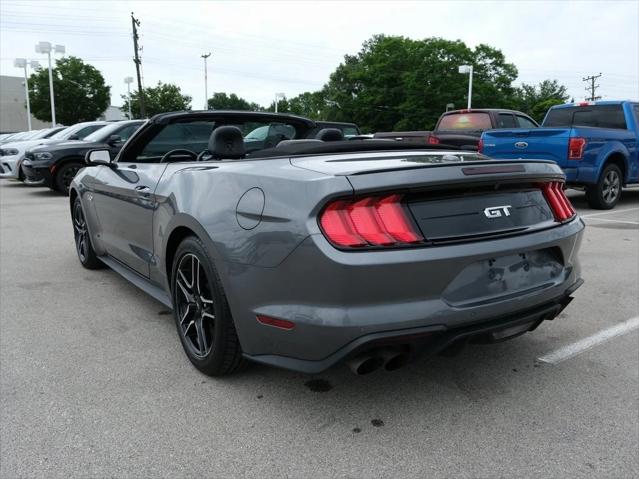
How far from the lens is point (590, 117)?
10.1 meters

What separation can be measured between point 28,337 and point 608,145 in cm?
893

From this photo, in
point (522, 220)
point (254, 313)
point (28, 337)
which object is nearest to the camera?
point (254, 313)

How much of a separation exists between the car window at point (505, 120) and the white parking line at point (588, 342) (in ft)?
27.8

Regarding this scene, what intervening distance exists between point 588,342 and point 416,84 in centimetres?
6067

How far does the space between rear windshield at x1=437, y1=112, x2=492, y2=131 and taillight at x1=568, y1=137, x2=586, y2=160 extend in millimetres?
2900

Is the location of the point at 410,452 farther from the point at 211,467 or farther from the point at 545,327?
the point at 545,327

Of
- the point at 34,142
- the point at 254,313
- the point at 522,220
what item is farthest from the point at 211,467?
the point at 34,142

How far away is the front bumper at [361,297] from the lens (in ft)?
6.82

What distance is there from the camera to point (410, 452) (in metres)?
2.18

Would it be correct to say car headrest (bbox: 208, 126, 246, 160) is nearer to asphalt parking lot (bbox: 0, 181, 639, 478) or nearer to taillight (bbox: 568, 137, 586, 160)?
asphalt parking lot (bbox: 0, 181, 639, 478)

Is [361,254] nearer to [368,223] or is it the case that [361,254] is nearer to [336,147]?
[368,223]

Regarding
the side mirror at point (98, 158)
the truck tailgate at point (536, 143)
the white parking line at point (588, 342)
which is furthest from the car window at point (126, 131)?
the white parking line at point (588, 342)

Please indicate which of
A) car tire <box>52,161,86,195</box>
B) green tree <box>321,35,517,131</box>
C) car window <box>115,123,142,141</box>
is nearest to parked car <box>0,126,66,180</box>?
car tire <box>52,161,86,195</box>

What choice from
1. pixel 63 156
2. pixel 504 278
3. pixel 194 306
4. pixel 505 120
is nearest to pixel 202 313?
pixel 194 306
